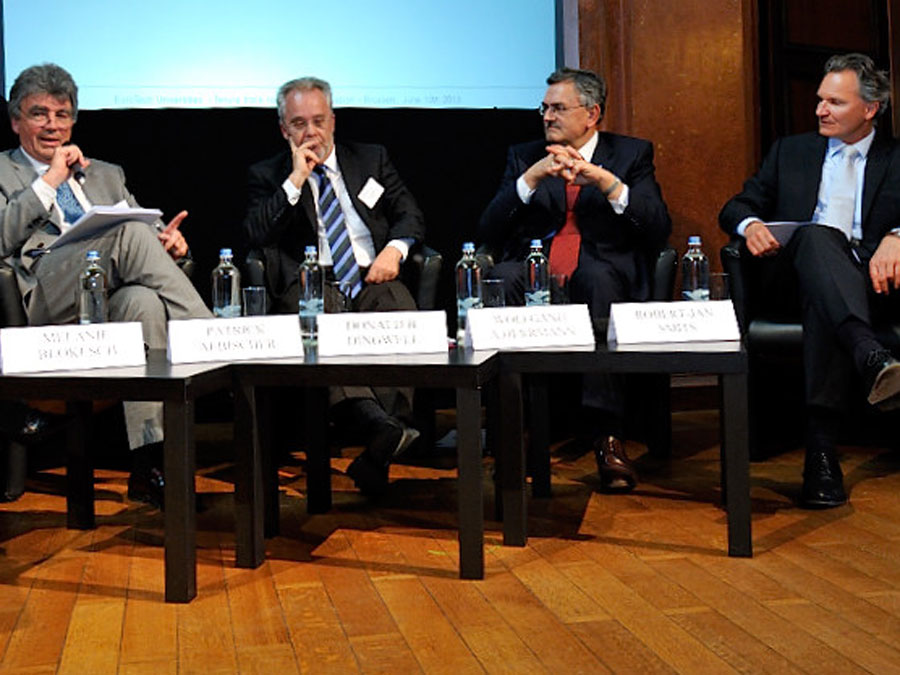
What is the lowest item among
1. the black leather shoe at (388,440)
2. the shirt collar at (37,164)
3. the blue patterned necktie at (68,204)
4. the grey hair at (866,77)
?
the black leather shoe at (388,440)

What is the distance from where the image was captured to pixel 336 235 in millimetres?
3434

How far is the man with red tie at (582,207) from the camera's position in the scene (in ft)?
10.3

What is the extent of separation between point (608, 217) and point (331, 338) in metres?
1.31

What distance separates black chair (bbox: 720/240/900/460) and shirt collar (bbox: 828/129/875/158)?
437 millimetres

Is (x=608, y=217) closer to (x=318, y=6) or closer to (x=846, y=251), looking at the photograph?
(x=846, y=251)

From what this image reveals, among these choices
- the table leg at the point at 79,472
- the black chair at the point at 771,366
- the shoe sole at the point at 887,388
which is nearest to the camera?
the shoe sole at the point at 887,388

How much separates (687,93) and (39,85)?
87.8 inches

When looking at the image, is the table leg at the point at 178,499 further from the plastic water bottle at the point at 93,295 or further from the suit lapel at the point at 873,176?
the suit lapel at the point at 873,176

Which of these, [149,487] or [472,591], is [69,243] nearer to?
[149,487]

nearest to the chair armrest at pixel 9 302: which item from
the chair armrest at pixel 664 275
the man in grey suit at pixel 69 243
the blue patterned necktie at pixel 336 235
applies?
the man in grey suit at pixel 69 243

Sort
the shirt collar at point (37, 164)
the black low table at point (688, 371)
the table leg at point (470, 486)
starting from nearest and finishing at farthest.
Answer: the table leg at point (470, 486), the black low table at point (688, 371), the shirt collar at point (37, 164)

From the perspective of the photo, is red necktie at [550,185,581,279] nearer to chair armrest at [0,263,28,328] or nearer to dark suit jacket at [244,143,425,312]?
dark suit jacket at [244,143,425,312]

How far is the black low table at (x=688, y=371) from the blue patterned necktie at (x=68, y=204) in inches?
59.1

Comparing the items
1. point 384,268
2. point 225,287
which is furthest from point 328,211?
point 225,287
